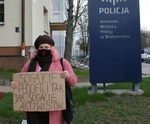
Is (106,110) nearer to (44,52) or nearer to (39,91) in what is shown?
(39,91)

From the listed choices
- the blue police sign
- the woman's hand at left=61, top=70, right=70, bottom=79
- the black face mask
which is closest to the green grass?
the blue police sign

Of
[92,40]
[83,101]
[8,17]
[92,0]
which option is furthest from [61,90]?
[8,17]

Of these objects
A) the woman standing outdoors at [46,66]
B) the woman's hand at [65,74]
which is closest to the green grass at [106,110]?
the woman standing outdoors at [46,66]

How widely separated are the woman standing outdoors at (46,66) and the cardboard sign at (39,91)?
7 cm

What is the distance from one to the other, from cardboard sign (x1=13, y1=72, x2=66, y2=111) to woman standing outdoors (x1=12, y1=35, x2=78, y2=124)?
0.07 metres

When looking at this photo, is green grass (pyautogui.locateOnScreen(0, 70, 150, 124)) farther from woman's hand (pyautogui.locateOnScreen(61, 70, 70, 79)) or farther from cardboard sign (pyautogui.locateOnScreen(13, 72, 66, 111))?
woman's hand (pyautogui.locateOnScreen(61, 70, 70, 79))

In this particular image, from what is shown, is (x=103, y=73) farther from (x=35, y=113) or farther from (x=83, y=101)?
(x=35, y=113)

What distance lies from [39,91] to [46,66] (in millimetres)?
311

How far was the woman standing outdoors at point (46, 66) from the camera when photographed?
10.3 ft

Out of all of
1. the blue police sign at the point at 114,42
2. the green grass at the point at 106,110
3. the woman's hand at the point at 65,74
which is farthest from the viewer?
the blue police sign at the point at 114,42

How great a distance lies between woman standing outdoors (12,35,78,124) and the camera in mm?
3133

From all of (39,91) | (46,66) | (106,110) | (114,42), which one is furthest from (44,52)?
(114,42)

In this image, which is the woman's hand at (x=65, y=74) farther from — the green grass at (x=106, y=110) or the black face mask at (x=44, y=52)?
the green grass at (x=106, y=110)

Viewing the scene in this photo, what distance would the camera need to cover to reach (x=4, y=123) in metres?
5.09
